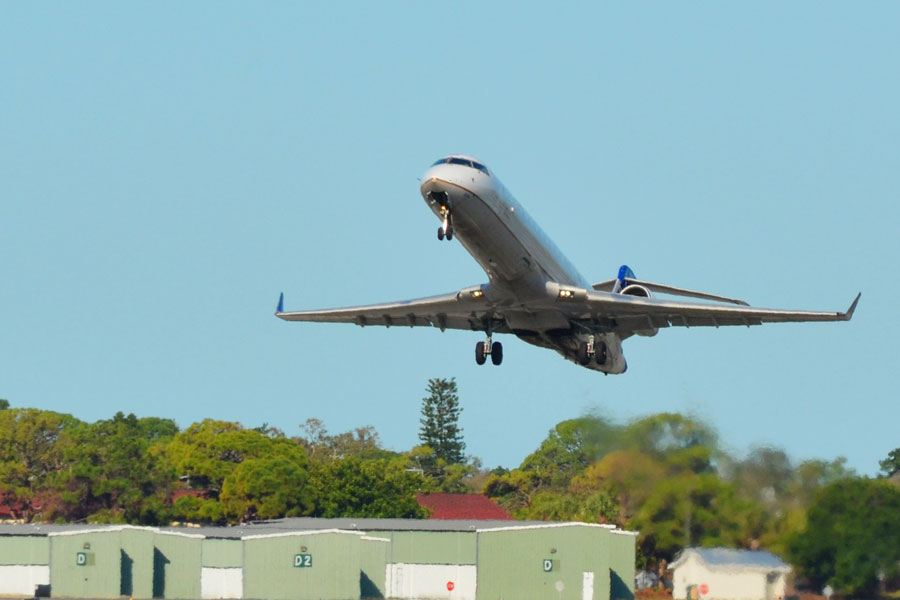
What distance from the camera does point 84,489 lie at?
83688 millimetres

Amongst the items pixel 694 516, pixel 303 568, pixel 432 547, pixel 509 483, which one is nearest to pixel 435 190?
pixel 694 516

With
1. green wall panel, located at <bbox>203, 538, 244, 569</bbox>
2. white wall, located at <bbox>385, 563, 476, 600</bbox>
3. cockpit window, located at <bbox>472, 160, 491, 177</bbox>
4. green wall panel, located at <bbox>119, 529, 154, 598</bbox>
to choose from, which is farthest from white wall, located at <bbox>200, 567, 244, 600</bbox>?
cockpit window, located at <bbox>472, 160, 491, 177</bbox>

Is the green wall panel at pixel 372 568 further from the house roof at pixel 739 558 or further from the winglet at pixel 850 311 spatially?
the winglet at pixel 850 311

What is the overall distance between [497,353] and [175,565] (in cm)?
1730

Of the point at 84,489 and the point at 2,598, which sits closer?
the point at 2,598

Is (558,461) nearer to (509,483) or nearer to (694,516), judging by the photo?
(509,483)

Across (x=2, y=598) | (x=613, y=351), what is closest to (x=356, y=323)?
(x=613, y=351)

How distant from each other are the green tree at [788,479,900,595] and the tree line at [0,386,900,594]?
0.04 metres

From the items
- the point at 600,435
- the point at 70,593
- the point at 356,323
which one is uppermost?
the point at 356,323

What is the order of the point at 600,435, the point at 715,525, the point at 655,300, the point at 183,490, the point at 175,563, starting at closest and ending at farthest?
the point at 655,300
the point at 715,525
the point at 600,435
the point at 175,563
the point at 183,490

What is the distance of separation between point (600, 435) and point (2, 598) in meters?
21.0

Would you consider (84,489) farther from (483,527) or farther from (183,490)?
(483,527)

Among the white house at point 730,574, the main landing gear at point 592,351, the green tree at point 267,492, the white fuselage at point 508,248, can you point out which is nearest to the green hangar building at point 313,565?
the white house at point 730,574

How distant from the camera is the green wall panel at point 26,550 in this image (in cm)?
5650
